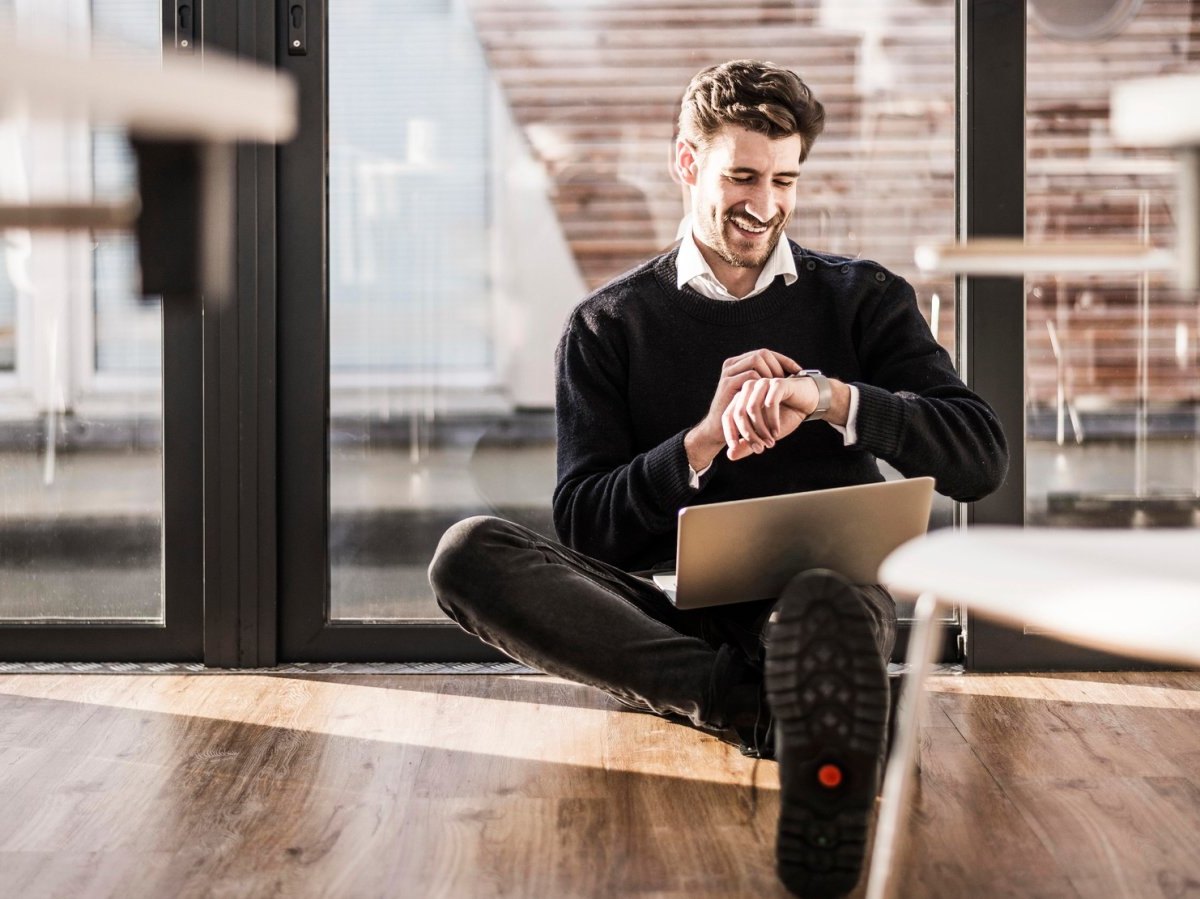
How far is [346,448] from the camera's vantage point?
245 centimetres

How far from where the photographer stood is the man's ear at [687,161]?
2.04 metres

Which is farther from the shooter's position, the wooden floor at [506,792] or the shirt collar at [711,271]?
the shirt collar at [711,271]

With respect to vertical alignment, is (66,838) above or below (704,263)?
below

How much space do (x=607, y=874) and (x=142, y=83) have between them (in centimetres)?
94

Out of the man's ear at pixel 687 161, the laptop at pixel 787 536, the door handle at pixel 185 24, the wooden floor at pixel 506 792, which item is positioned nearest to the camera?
the wooden floor at pixel 506 792

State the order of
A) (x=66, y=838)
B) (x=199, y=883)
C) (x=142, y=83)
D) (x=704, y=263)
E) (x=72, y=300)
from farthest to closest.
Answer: (x=72, y=300) → (x=704, y=263) → (x=66, y=838) → (x=199, y=883) → (x=142, y=83)

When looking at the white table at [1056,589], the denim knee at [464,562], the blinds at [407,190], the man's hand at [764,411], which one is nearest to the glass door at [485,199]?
the blinds at [407,190]

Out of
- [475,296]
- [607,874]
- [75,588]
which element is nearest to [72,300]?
[75,588]

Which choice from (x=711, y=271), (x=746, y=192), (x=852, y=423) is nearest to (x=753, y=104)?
(x=746, y=192)

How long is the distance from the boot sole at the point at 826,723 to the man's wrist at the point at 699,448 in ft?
1.61

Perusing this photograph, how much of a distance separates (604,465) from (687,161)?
1.63 feet

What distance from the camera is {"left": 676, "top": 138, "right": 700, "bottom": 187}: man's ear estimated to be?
2040mm

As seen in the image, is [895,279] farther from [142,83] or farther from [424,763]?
[142,83]

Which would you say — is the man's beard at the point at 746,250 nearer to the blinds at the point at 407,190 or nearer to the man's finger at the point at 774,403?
the man's finger at the point at 774,403
